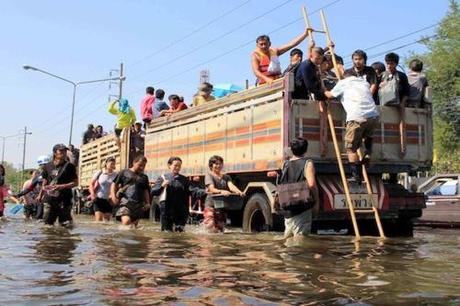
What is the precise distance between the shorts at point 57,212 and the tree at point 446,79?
111ft

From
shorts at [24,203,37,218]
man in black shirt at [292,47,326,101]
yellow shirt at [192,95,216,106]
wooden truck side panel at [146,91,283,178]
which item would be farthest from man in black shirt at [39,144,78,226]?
shorts at [24,203,37,218]

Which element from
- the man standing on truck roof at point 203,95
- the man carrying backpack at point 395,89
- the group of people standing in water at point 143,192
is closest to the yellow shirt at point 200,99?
the man standing on truck roof at point 203,95

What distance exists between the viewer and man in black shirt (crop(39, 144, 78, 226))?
1041 cm

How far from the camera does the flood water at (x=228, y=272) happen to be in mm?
4176

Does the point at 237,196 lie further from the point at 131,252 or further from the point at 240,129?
the point at 131,252

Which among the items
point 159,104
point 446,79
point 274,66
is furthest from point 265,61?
point 446,79

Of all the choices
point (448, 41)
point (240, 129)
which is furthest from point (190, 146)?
point (448, 41)

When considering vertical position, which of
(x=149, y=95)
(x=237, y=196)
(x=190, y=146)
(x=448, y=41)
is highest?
(x=448, y=41)

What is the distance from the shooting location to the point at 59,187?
1034cm

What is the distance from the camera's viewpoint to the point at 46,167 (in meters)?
11.0

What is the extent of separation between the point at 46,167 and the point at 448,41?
36.5 meters

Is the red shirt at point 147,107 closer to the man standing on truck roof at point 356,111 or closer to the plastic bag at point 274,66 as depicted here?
the plastic bag at point 274,66

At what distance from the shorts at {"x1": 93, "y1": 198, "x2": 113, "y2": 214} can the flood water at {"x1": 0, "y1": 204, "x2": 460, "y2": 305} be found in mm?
3959

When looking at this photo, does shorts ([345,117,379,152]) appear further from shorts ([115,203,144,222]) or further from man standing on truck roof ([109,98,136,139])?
man standing on truck roof ([109,98,136,139])
